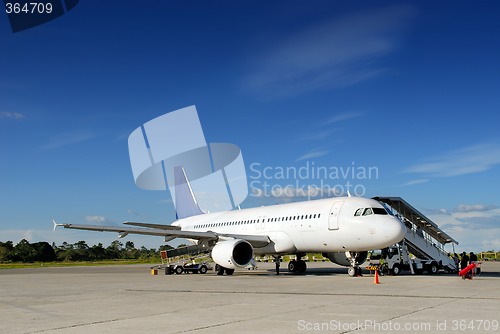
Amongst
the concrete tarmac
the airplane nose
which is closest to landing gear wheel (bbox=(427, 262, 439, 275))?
the airplane nose

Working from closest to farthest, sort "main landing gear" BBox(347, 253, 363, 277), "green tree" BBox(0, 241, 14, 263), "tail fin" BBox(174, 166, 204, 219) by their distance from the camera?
1. "main landing gear" BBox(347, 253, 363, 277)
2. "tail fin" BBox(174, 166, 204, 219)
3. "green tree" BBox(0, 241, 14, 263)

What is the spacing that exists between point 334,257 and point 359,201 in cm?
633

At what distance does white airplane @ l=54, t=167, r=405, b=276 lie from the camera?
Result: 23.7 meters

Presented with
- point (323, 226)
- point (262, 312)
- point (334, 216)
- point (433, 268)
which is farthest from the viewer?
point (433, 268)

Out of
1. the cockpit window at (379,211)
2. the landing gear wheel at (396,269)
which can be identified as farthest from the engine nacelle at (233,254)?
the landing gear wheel at (396,269)

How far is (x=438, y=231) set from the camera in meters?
28.9

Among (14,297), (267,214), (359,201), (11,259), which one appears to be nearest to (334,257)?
(267,214)

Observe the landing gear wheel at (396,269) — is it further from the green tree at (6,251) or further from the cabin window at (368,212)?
the green tree at (6,251)

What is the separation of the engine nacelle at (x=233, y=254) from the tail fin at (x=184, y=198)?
16.1 m

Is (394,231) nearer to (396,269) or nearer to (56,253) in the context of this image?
(396,269)

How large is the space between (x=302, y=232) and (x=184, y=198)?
19600mm

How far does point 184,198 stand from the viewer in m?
44.8

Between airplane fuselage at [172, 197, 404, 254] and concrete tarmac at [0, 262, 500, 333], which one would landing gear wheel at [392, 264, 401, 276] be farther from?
concrete tarmac at [0, 262, 500, 333]

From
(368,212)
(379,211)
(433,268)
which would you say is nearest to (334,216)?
(368,212)
